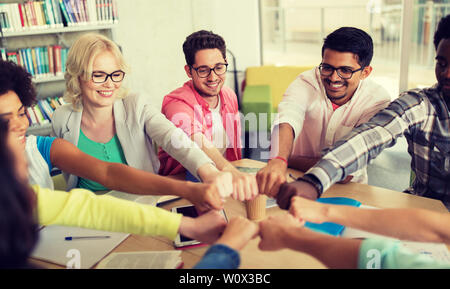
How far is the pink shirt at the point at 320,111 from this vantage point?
2.13 m

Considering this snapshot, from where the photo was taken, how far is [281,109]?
2219 millimetres

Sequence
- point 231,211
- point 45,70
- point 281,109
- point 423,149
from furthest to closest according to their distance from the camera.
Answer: point 45,70 → point 281,109 → point 423,149 → point 231,211

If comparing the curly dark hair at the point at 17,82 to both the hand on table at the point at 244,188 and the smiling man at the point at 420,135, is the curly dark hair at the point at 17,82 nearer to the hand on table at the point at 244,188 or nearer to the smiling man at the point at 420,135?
the hand on table at the point at 244,188

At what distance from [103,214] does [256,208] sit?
60cm

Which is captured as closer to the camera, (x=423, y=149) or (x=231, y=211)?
(x=231, y=211)

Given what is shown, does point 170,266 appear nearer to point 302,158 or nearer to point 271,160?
point 271,160

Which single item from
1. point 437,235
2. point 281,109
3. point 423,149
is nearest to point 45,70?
point 281,109

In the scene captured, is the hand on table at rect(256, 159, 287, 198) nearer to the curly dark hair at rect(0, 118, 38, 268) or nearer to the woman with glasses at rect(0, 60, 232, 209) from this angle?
the woman with glasses at rect(0, 60, 232, 209)

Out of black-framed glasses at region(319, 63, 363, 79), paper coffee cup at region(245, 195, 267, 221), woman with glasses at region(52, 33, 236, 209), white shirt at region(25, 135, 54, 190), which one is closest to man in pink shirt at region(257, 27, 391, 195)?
black-framed glasses at region(319, 63, 363, 79)

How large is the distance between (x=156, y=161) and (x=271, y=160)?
734mm

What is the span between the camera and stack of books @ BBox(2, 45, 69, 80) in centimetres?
390

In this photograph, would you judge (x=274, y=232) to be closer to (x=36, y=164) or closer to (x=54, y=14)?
(x=36, y=164)

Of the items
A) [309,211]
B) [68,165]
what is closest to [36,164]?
[68,165]

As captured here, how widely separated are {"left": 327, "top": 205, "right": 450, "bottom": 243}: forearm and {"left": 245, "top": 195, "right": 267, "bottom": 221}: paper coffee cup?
34cm
